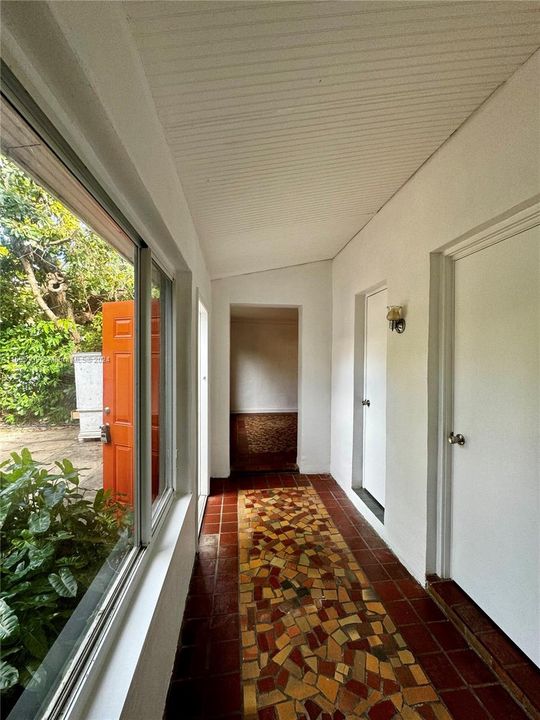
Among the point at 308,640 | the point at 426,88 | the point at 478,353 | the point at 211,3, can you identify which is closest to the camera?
the point at 211,3

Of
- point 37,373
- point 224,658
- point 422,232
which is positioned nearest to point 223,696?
point 224,658

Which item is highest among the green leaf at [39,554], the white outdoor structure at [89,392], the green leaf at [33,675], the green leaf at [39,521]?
the white outdoor structure at [89,392]

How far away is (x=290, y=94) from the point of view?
1109 millimetres

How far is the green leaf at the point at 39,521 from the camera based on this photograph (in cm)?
63

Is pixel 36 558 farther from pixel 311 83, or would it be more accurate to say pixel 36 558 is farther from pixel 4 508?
pixel 311 83

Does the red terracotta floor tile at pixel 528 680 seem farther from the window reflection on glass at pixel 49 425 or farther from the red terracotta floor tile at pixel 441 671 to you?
the window reflection on glass at pixel 49 425

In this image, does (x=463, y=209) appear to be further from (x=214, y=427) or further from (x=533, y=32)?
(x=214, y=427)

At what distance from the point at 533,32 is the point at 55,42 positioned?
4.94 feet

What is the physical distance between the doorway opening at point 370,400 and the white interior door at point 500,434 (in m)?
0.82

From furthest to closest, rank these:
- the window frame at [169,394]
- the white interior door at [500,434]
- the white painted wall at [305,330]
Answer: the white painted wall at [305,330], the window frame at [169,394], the white interior door at [500,434]

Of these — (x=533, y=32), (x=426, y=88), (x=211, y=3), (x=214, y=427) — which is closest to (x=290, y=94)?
(x=211, y=3)

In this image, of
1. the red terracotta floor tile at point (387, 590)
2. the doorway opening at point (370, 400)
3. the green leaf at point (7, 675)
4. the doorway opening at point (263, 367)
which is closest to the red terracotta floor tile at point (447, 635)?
the red terracotta floor tile at point (387, 590)

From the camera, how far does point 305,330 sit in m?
3.53

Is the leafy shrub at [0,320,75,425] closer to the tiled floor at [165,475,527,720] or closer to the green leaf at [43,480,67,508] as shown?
the green leaf at [43,480,67,508]
